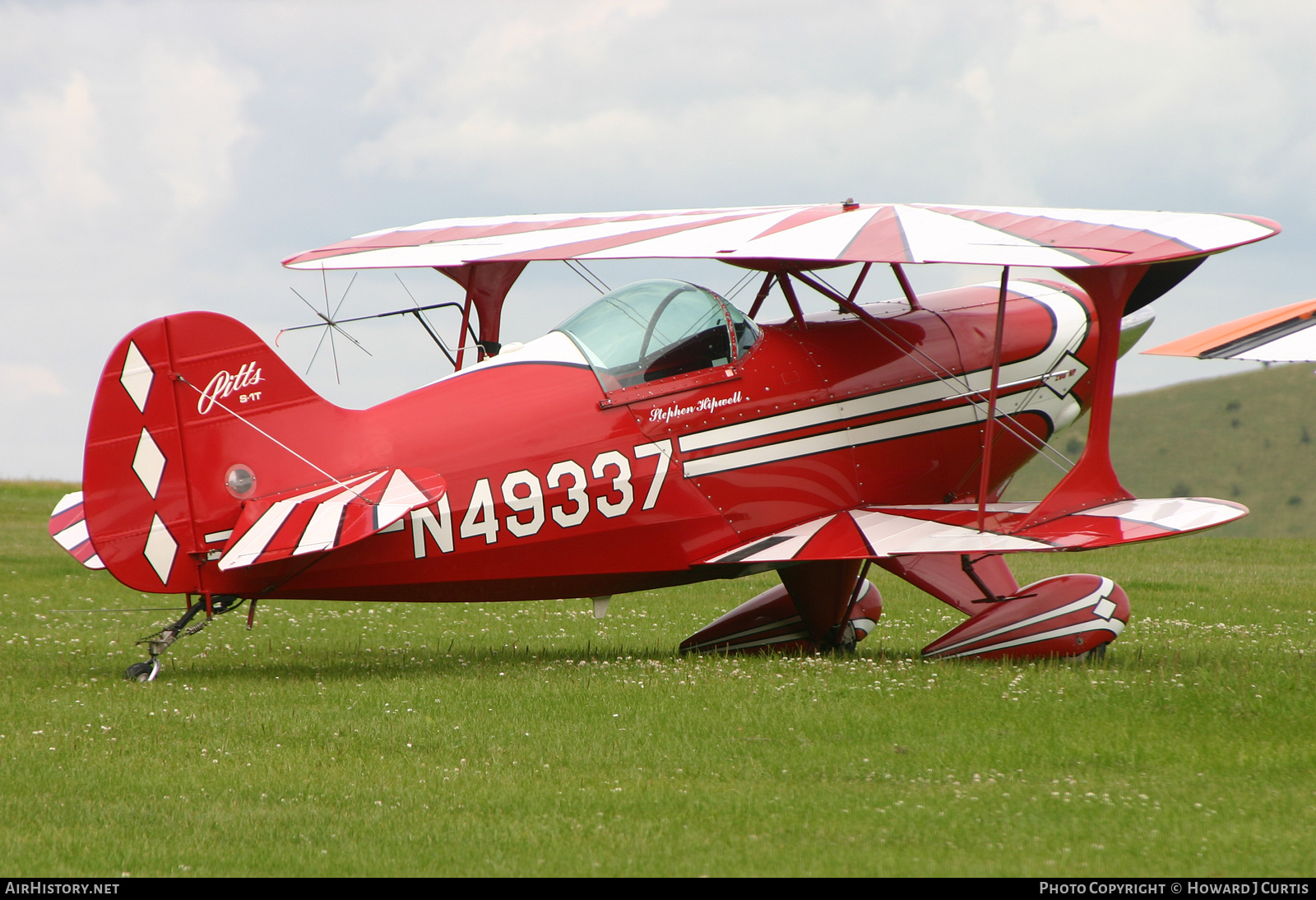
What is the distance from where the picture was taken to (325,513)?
26.9 ft

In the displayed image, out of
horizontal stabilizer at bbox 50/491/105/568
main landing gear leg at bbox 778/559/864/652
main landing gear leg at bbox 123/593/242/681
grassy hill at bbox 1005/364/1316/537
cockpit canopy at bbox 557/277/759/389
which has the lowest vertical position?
grassy hill at bbox 1005/364/1316/537

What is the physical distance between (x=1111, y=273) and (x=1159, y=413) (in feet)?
296

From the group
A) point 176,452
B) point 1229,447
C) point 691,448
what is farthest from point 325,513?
point 1229,447

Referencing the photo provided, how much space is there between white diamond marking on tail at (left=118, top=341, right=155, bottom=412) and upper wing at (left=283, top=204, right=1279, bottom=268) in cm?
259

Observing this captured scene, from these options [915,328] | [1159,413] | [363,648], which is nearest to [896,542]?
[915,328]

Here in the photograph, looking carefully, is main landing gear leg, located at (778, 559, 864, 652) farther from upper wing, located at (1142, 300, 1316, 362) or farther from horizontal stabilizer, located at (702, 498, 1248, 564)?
upper wing, located at (1142, 300, 1316, 362)

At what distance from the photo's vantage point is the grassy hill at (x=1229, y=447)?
80.2 m

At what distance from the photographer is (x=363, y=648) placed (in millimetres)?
11773

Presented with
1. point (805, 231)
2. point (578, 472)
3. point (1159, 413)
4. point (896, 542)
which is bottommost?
point (1159, 413)

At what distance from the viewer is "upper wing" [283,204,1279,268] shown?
8.75 meters

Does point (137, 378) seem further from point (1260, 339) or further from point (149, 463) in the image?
point (1260, 339)

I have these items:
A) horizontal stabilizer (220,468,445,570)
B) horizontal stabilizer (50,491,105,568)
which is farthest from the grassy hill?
horizontal stabilizer (220,468,445,570)

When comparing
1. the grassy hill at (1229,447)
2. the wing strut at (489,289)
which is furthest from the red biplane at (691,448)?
the grassy hill at (1229,447)
